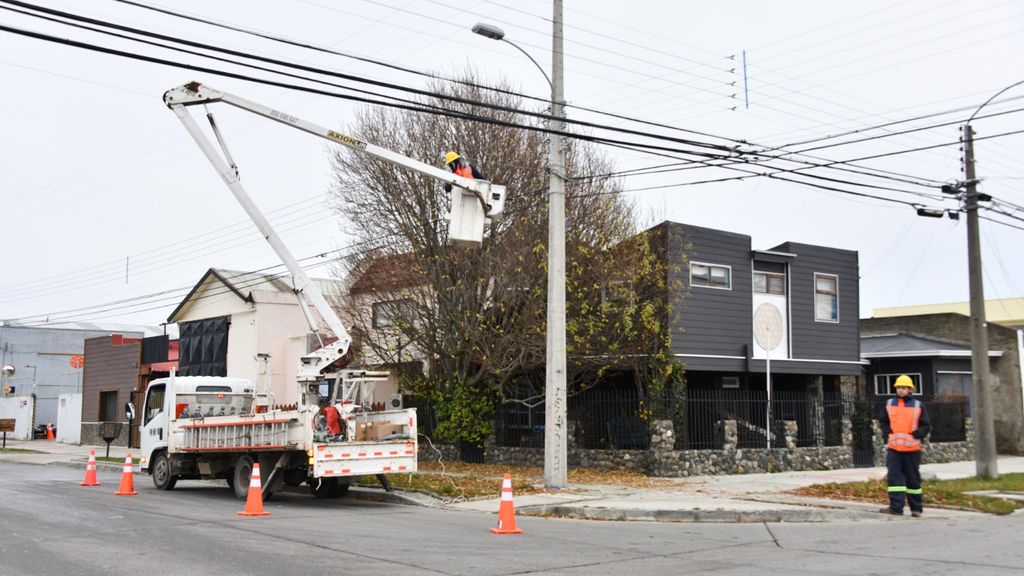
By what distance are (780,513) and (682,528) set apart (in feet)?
5.97

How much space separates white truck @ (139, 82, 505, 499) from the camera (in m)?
16.1

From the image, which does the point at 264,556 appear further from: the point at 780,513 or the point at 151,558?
the point at 780,513

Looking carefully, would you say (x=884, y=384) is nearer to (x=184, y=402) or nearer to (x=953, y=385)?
(x=953, y=385)

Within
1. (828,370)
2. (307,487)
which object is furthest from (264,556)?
(828,370)

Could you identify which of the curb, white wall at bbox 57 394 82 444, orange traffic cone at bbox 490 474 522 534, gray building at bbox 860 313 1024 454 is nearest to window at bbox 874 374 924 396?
gray building at bbox 860 313 1024 454

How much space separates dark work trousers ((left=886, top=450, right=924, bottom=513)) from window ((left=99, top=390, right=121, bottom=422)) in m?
36.1

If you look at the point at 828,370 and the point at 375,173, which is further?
the point at 828,370

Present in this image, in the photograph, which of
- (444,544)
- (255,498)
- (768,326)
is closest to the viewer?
(444,544)

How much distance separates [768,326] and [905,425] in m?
12.4

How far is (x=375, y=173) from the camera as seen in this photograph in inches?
978

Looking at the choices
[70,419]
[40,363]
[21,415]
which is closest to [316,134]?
[70,419]

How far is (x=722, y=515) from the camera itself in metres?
14.4

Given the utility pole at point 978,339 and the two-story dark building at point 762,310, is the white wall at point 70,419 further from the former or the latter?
the utility pole at point 978,339

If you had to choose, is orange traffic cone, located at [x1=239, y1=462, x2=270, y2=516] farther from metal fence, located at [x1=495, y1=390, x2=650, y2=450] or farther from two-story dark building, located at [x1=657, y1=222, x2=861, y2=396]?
two-story dark building, located at [x1=657, y1=222, x2=861, y2=396]
